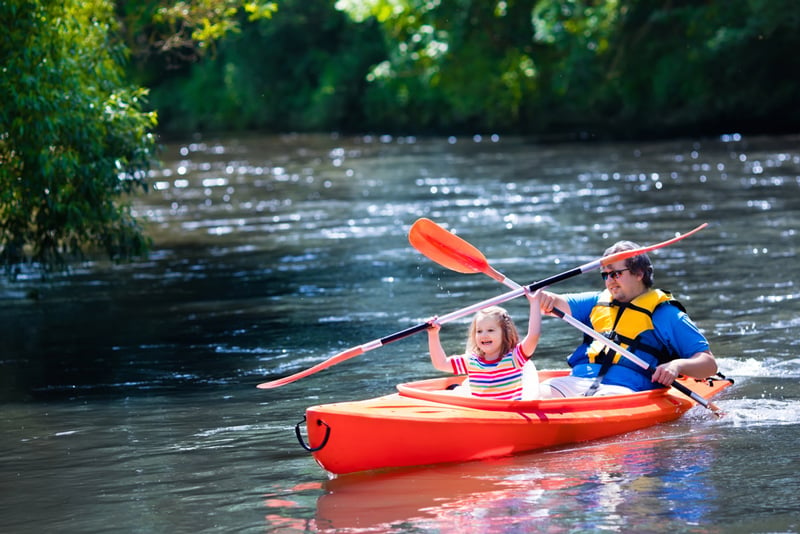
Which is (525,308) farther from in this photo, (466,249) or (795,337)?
(466,249)

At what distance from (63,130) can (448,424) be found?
494 centimetres

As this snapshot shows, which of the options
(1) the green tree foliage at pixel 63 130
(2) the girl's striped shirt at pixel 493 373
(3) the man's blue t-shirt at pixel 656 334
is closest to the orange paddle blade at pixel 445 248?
(3) the man's blue t-shirt at pixel 656 334

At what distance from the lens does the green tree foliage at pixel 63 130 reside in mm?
9305

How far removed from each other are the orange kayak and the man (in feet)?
0.57

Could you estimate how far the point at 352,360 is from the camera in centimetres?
841

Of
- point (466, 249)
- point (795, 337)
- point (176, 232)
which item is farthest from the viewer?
point (176, 232)

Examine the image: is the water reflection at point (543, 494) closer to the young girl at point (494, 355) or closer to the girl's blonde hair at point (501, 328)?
the young girl at point (494, 355)

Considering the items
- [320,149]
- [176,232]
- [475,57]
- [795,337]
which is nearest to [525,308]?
[795,337]

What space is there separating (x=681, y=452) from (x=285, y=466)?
1.84 m

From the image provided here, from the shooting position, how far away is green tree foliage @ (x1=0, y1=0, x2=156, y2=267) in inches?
366

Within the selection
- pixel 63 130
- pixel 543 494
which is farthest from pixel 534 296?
pixel 63 130

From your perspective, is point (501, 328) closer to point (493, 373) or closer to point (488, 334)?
point (488, 334)

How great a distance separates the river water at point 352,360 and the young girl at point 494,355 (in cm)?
36

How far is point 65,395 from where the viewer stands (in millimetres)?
7633
